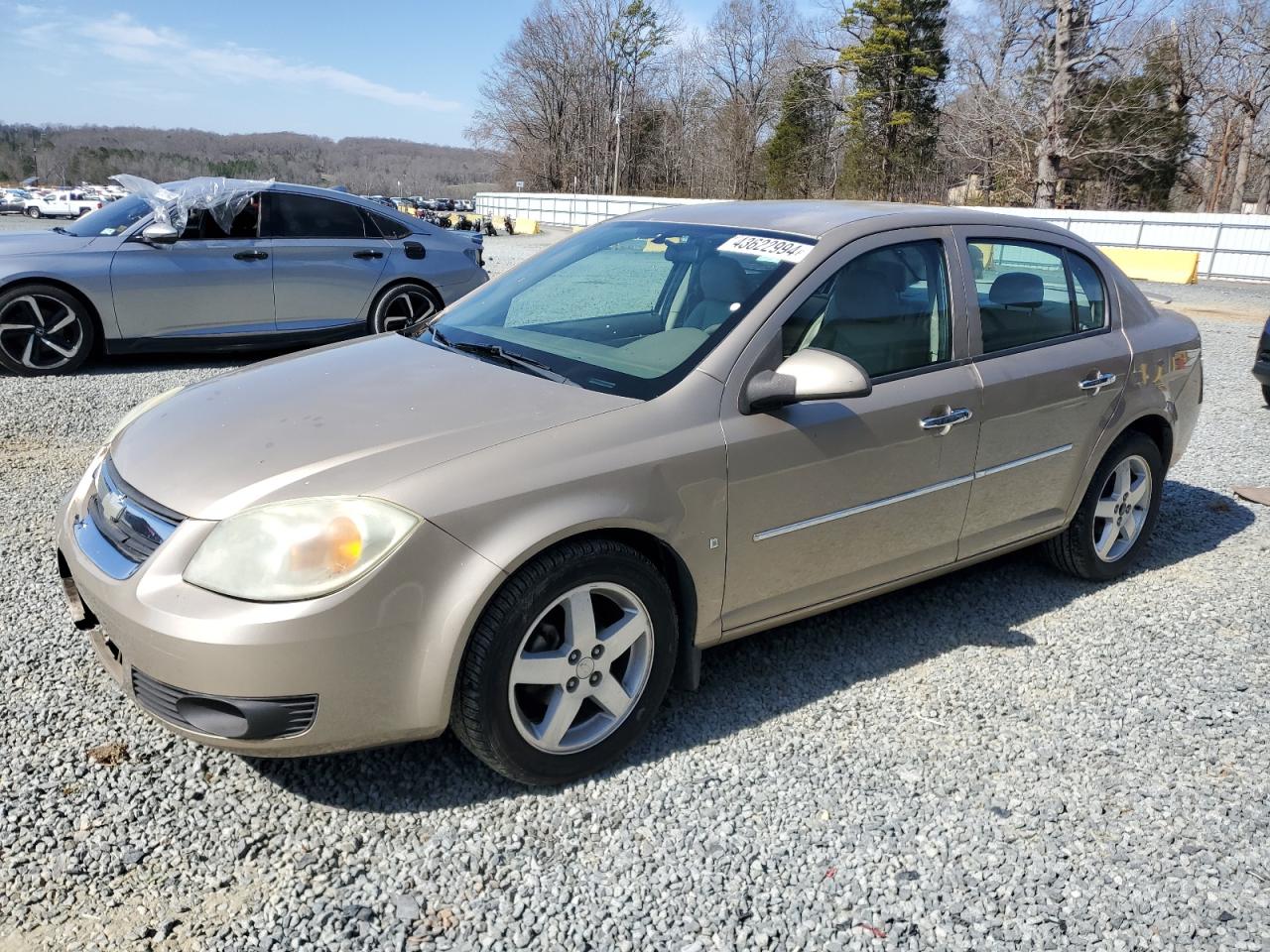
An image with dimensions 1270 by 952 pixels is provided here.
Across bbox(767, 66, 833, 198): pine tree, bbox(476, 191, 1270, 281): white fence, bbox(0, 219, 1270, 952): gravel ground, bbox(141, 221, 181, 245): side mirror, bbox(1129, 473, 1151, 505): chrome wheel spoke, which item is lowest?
bbox(0, 219, 1270, 952): gravel ground

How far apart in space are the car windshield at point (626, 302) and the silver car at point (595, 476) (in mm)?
16

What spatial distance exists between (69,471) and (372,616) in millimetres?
4210

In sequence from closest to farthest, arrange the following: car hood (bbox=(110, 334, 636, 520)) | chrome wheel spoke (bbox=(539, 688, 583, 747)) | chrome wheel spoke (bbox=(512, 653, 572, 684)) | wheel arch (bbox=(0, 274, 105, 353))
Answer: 1. car hood (bbox=(110, 334, 636, 520))
2. chrome wheel spoke (bbox=(512, 653, 572, 684))
3. chrome wheel spoke (bbox=(539, 688, 583, 747))
4. wheel arch (bbox=(0, 274, 105, 353))

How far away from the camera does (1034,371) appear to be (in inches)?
148

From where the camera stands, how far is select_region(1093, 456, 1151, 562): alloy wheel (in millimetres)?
4410

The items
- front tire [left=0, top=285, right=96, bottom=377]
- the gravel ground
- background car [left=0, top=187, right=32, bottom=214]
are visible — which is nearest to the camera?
the gravel ground

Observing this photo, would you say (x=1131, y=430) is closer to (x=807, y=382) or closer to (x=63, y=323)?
(x=807, y=382)

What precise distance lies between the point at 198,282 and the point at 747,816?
7114mm

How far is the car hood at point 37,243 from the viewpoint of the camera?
24.9 ft

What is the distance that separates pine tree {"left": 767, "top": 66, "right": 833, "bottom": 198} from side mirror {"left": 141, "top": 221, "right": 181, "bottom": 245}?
2072 inches

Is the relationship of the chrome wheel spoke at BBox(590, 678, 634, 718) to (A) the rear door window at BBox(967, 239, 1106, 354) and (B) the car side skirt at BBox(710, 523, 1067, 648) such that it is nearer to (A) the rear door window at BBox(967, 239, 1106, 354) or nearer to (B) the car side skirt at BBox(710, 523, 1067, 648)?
(B) the car side skirt at BBox(710, 523, 1067, 648)

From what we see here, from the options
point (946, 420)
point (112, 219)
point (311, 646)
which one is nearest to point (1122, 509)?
point (946, 420)

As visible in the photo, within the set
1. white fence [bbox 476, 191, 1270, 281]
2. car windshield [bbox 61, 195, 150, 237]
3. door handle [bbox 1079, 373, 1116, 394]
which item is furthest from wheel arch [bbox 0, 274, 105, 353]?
white fence [bbox 476, 191, 1270, 281]

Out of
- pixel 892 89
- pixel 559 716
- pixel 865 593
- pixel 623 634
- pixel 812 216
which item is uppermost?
pixel 892 89
